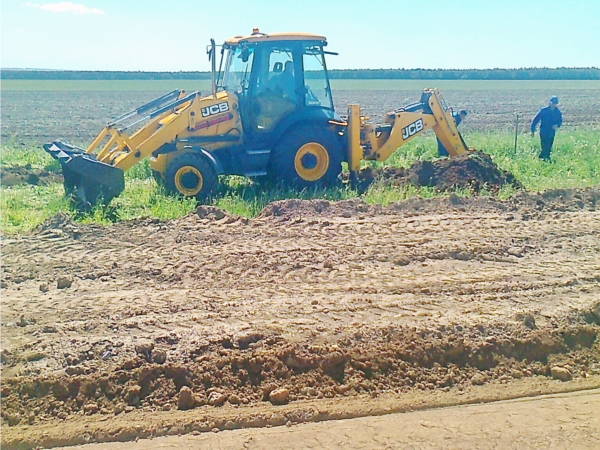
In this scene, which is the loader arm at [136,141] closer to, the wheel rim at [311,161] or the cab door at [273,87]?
the cab door at [273,87]

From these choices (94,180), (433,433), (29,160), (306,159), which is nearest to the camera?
(433,433)

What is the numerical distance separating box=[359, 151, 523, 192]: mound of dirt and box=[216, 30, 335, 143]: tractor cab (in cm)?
155

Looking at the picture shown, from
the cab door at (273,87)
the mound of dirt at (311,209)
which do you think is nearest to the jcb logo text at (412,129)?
the cab door at (273,87)

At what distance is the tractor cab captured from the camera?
952 cm

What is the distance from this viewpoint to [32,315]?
16.6 ft

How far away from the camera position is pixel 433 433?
384 cm

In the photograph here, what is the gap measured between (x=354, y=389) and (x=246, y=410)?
77 centimetres

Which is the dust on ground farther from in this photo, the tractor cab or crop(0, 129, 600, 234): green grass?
the tractor cab

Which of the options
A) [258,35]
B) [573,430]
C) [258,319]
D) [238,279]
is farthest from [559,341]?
[258,35]

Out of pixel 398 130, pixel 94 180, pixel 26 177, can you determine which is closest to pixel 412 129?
pixel 398 130

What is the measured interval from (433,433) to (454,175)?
6.71 metres

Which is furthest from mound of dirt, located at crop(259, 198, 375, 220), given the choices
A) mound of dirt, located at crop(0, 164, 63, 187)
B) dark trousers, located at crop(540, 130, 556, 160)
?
dark trousers, located at crop(540, 130, 556, 160)

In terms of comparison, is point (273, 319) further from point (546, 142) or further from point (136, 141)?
point (546, 142)

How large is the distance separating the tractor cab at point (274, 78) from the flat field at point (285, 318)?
2433 millimetres
